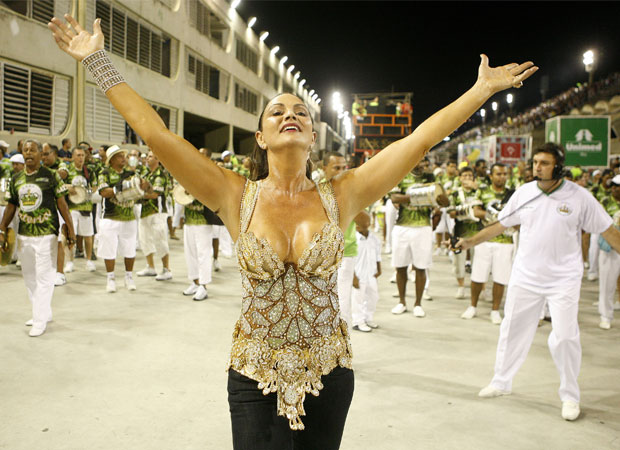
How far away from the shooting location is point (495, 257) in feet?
24.6

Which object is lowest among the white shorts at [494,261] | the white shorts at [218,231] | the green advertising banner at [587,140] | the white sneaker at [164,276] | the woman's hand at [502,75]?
the white sneaker at [164,276]

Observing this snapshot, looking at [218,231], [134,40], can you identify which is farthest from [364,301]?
[134,40]

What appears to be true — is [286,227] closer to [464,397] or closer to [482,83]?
[482,83]

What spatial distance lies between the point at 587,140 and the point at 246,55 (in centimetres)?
2471

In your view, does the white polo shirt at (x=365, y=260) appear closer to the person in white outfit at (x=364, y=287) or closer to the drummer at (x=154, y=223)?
the person in white outfit at (x=364, y=287)

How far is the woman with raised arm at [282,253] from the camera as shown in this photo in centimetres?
195

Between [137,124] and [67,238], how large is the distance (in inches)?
203

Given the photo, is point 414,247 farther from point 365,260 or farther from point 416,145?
point 416,145

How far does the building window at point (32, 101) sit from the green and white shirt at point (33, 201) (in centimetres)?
776

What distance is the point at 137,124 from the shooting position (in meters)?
1.95

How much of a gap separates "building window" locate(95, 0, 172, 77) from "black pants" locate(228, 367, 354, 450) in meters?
16.7

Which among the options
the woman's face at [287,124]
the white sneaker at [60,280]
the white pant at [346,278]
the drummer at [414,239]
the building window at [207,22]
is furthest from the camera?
the building window at [207,22]

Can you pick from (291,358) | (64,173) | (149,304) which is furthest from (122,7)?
(291,358)

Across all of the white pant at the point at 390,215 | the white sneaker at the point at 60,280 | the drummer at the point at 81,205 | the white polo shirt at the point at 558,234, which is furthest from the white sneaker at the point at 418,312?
the drummer at the point at 81,205
